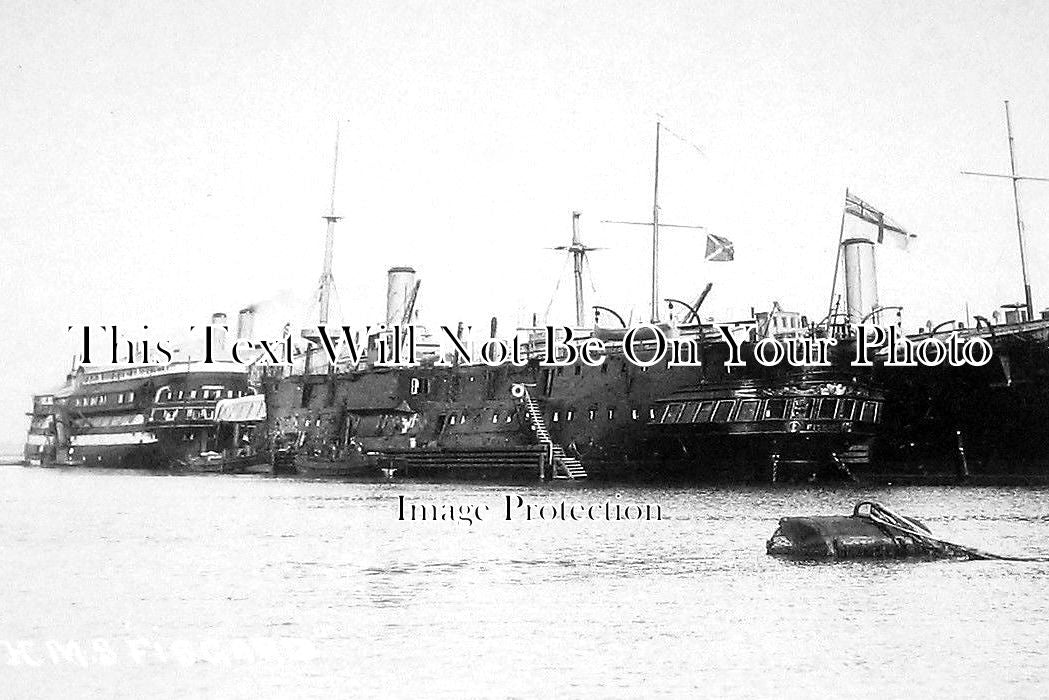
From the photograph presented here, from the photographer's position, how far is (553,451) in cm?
3147

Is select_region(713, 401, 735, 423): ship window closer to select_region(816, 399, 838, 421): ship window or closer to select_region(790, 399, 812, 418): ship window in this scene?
select_region(790, 399, 812, 418): ship window

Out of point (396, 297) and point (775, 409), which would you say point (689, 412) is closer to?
point (775, 409)

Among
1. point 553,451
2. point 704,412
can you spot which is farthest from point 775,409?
point 553,451

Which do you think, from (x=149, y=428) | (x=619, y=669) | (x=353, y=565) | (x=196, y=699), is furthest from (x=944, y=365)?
(x=149, y=428)

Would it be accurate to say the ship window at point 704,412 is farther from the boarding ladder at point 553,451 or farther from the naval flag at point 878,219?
the naval flag at point 878,219

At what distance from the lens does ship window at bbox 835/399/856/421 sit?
26.9m

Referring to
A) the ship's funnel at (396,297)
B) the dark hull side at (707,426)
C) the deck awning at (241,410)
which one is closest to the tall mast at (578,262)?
the dark hull side at (707,426)

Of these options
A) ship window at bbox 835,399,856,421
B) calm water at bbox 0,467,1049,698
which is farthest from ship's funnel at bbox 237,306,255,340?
ship window at bbox 835,399,856,421

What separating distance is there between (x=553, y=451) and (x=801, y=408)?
288 inches

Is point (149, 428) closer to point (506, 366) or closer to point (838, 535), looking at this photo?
point (506, 366)

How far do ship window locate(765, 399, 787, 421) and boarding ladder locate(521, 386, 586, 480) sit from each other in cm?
525

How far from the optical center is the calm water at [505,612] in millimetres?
8609

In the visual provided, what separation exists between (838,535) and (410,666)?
7.74 meters

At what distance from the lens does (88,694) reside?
26.6 ft
